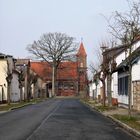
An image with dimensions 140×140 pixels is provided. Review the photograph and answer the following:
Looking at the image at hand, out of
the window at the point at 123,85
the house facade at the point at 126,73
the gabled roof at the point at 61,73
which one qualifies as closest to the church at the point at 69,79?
the gabled roof at the point at 61,73

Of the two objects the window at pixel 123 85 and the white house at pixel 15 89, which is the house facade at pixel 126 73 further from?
the white house at pixel 15 89

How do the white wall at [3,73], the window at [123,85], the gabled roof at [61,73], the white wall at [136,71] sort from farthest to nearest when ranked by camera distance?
the gabled roof at [61,73]
the white wall at [3,73]
the window at [123,85]
the white wall at [136,71]

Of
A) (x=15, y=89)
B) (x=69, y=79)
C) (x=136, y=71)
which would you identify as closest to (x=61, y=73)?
(x=69, y=79)

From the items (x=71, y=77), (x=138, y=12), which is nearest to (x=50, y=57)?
(x=71, y=77)

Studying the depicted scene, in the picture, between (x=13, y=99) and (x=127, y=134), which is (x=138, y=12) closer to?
(x=127, y=134)

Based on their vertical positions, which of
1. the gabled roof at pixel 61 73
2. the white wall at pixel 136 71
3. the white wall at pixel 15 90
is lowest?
the white wall at pixel 15 90

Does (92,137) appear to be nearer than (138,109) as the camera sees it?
Yes

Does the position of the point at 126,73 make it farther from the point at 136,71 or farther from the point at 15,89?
the point at 15,89

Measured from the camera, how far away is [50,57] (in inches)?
4481

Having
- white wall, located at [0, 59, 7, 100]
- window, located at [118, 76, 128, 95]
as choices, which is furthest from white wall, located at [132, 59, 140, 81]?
white wall, located at [0, 59, 7, 100]

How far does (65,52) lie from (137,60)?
76682 mm

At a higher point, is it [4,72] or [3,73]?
[4,72]

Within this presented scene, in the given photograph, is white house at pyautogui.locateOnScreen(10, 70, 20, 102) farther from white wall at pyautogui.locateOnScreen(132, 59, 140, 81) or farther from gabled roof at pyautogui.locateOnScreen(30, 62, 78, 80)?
gabled roof at pyautogui.locateOnScreen(30, 62, 78, 80)

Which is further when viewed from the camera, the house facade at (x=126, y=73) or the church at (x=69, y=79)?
the church at (x=69, y=79)
